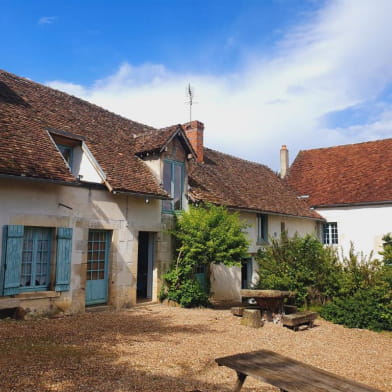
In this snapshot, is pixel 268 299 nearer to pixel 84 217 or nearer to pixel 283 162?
pixel 84 217

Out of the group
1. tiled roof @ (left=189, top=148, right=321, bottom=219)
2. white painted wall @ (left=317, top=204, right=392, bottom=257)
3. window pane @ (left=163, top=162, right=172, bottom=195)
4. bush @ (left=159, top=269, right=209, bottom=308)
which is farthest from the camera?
white painted wall @ (left=317, top=204, right=392, bottom=257)

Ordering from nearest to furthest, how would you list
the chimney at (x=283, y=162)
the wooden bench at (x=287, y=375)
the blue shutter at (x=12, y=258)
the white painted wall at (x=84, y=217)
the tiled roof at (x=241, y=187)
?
the wooden bench at (x=287, y=375), the blue shutter at (x=12, y=258), the white painted wall at (x=84, y=217), the tiled roof at (x=241, y=187), the chimney at (x=283, y=162)

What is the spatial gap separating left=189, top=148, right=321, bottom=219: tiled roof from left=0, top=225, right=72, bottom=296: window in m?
5.10

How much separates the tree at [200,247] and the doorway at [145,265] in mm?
588

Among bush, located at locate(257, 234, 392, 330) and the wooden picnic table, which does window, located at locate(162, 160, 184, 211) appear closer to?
bush, located at locate(257, 234, 392, 330)

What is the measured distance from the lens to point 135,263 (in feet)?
36.5

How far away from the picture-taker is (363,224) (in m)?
19.1

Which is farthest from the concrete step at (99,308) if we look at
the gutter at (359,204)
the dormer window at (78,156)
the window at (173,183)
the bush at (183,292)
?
the gutter at (359,204)

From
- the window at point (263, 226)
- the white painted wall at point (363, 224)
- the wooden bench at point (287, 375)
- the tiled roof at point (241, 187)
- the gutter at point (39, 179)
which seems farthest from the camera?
the white painted wall at point (363, 224)

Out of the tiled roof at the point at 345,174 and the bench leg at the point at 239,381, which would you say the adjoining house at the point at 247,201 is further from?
the bench leg at the point at 239,381

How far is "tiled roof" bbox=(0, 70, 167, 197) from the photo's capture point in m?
8.98

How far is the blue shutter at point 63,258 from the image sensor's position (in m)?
9.23

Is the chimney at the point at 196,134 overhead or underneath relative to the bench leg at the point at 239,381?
overhead

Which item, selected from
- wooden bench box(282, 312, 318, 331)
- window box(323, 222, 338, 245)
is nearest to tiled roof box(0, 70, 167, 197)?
wooden bench box(282, 312, 318, 331)
